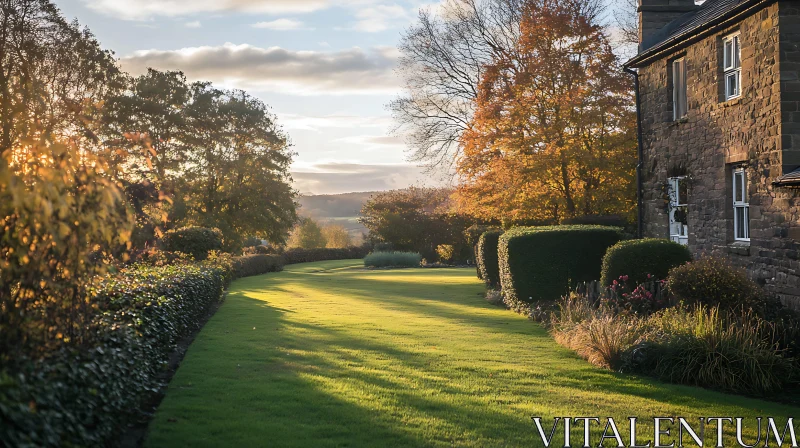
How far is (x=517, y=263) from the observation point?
16.6 m

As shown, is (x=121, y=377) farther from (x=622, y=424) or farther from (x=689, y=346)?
(x=689, y=346)

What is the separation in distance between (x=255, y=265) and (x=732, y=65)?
26.5m

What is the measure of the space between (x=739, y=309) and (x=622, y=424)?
18.9 feet

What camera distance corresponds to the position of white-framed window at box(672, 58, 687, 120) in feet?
56.2

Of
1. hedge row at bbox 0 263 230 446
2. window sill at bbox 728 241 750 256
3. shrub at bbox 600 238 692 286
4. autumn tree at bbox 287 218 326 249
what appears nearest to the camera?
hedge row at bbox 0 263 230 446

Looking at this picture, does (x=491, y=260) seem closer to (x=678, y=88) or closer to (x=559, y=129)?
(x=559, y=129)

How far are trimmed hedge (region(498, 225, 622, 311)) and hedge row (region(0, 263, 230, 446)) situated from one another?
9.86 metres

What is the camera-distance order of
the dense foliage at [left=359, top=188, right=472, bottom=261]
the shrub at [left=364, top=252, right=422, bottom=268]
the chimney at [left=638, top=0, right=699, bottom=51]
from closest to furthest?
1. the chimney at [left=638, top=0, right=699, bottom=51]
2. the shrub at [left=364, top=252, right=422, bottom=268]
3. the dense foliage at [left=359, top=188, right=472, bottom=261]

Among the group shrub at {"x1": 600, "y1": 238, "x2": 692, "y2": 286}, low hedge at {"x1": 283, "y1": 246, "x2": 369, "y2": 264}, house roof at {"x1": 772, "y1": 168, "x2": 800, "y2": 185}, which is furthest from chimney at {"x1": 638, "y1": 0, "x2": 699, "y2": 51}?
low hedge at {"x1": 283, "y1": 246, "x2": 369, "y2": 264}

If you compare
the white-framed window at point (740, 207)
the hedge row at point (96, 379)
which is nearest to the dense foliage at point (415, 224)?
the white-framed window at point (740, 207)

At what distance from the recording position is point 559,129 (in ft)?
75.9

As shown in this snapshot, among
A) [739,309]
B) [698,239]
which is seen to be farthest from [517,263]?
[739,309]

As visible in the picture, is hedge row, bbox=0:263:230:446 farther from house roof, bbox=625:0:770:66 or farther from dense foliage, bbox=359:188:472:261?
dense foliage, bbox=359:188:472:261

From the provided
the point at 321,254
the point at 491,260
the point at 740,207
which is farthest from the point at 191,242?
the point at 321,254
